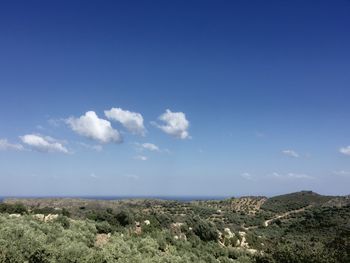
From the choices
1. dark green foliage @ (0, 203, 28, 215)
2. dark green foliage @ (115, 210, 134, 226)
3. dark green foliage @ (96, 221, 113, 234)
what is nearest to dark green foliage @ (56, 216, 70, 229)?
dark green foliage @ (96, 221, 113, 234)

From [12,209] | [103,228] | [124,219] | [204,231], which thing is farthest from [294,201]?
[103,228]

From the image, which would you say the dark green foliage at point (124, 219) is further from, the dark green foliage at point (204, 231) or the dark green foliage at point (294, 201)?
the dark green foliage at point (294, 201)

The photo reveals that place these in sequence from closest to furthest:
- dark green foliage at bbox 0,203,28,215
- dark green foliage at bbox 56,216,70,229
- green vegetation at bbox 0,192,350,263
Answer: green vegetation at bbox 0,192,350,263, dark green foliage at bbox 56,216,70,229, dark green foliage at bbox 0,203,28,215

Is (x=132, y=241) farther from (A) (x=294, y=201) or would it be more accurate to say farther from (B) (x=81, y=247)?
(A) (x=294, y=201)

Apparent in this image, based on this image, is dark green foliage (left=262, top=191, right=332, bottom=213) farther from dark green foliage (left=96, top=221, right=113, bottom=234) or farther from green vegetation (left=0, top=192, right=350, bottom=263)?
dark green foliage (left=96, top=221, right=113, bottom=234)

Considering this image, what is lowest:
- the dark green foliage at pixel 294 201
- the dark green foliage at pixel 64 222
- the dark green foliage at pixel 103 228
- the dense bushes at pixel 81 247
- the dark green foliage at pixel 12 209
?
the dense bushes at pixel 81 247

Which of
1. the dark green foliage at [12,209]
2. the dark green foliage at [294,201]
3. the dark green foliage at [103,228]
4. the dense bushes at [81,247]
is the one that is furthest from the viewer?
the dark green foliage at [294,201]

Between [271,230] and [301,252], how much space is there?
3644 cm

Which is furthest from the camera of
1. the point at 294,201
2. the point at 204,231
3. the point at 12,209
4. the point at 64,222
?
the point at 294,201

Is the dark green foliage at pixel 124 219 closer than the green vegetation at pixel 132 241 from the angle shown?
No

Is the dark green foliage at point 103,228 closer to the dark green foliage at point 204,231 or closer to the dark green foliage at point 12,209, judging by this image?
the dark green foliage at point 12,209

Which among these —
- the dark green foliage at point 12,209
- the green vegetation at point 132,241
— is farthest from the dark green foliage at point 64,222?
the dark green foliage at point 12,209

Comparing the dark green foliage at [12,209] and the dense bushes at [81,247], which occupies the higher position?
the dark green foliage at [12,209]

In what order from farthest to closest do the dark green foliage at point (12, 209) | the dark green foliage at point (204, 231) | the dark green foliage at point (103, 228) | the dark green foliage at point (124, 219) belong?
the dark green foliage at point (204, 231)
the dark green foliage at point (124, 219)
the dark green foliage at point (12, 209)
the dark green foliage at point (103, 228)
